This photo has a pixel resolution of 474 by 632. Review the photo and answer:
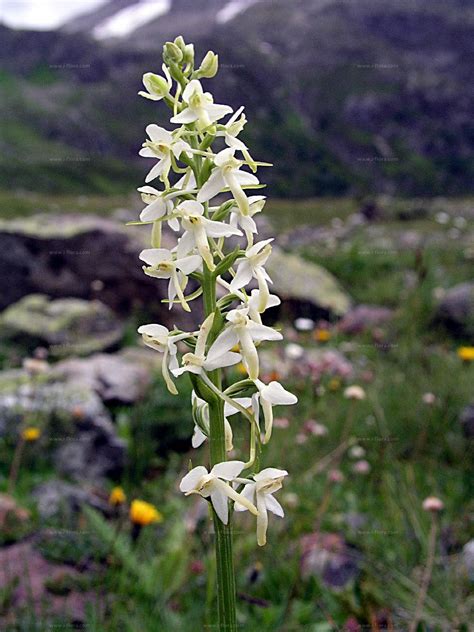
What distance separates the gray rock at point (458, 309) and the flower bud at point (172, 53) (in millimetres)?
6464

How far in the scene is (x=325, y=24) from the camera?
173 m

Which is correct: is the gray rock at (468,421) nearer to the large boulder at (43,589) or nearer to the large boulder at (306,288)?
the large boulder at (43,589)

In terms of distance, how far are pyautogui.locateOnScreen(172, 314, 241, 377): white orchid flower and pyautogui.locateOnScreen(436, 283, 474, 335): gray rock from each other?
261 inches

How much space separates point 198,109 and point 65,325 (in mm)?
6146

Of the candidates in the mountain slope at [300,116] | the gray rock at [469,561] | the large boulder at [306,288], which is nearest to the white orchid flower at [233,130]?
the gray rock at [469,561]

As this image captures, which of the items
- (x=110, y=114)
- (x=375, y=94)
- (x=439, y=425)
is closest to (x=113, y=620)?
(x=439, y=425)

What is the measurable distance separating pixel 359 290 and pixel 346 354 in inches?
147

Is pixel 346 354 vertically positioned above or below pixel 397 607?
below

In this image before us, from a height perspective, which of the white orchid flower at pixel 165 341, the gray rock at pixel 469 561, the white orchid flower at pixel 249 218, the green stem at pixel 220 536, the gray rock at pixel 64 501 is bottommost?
the gray rock at pixel 64 501

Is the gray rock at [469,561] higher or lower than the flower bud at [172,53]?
lower

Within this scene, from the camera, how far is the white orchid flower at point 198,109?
1.41m

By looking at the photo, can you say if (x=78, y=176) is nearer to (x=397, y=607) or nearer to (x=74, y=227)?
(x=74, y=227)

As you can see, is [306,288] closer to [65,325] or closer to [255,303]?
[65,325]

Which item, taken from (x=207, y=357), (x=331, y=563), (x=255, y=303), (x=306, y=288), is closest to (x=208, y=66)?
(x=255, y=303)
